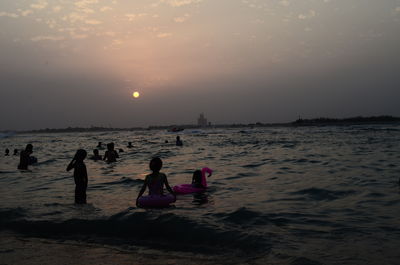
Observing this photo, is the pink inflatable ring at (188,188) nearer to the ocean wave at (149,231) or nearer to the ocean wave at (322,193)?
the ocean wave at (149,231)

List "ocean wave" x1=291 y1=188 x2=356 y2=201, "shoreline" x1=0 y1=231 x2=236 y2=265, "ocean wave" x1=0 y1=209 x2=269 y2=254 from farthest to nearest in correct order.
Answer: "ocean wave" x1=291 y1=188 x2=356 y2=201, "ocean wave" x1=0 y1=209 x2=269 y2=254, "shoreline" x1=0 y1=231 x2=236 y2=265

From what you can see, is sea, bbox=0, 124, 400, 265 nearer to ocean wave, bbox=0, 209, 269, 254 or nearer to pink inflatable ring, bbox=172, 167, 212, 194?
ocean wave, bbox=0, 209, 269, 254

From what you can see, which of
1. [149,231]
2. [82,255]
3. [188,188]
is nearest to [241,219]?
[149,231]

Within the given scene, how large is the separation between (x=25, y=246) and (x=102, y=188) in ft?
21.1

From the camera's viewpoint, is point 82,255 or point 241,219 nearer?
point 82,255

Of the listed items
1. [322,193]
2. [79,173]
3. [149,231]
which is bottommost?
[149,231]

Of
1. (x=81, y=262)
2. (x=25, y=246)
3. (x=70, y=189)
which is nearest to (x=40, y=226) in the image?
(x=25, y=246)

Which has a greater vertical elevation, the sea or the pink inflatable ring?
the pink inflatable ring

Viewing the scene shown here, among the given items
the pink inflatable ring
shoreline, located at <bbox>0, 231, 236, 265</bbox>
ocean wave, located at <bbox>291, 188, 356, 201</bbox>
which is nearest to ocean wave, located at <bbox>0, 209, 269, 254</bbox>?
shoreline, located at <bbox>0, 231, 236, 265</bbox>

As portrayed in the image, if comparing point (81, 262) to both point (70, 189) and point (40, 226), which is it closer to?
point (40, 226)

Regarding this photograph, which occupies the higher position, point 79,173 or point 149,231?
point 79,173

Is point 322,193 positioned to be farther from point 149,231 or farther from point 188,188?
point 149,231

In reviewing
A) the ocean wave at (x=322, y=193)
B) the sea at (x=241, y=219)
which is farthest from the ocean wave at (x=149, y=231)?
the ocean wave at (x=322, y=193)

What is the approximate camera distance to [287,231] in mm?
7059
